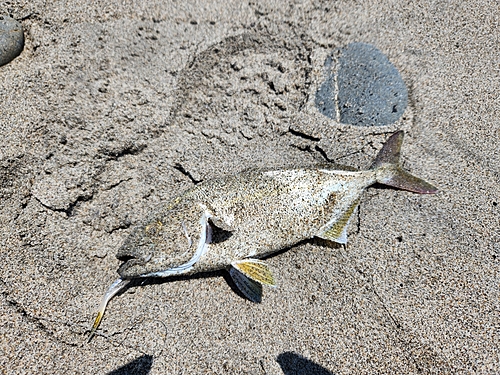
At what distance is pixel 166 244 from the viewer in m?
2.23

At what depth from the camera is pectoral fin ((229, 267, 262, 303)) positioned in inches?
94.7

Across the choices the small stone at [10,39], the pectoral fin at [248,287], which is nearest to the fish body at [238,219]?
the pectoral fin at [248,287]

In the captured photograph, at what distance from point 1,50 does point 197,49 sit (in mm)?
1529

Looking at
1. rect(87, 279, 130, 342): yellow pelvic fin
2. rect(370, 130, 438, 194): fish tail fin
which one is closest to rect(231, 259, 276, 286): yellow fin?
rect(87, 279, 130, 342): yellow pelvic fin

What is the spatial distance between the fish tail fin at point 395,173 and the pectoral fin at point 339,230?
387 millimetres

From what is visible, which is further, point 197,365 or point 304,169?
point 304,169

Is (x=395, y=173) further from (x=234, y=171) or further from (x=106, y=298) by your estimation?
(x=106, y=298)

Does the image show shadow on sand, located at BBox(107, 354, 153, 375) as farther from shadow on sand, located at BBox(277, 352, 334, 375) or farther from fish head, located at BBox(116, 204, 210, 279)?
shadow on sand, located at BBox(277, 352, 334, 375)

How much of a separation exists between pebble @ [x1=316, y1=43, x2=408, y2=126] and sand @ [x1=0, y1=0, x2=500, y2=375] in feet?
0.31

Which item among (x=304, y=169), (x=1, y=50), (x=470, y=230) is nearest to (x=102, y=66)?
(x=1, y=50)

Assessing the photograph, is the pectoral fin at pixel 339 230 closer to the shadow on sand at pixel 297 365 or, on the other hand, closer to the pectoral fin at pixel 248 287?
the pectoral fin at pixel 248 287

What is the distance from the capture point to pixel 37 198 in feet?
7.67

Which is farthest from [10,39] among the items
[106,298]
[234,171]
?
[106,298]

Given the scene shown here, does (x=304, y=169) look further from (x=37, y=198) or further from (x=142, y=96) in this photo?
(x=37, y=198)
